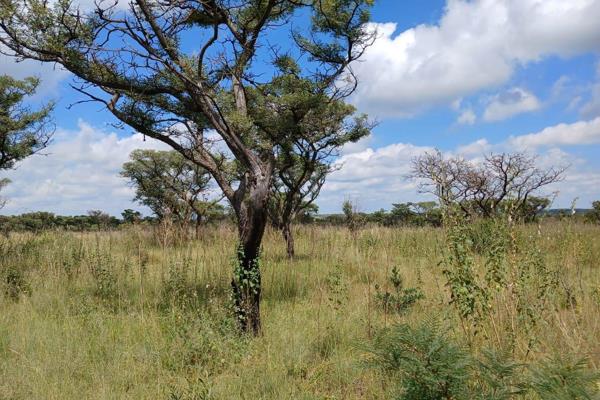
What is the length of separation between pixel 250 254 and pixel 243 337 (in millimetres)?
931

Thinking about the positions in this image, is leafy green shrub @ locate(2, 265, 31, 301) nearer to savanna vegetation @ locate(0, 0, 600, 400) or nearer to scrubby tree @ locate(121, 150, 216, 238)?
savanna vegetation @ locate(0, 0, 600, 400)

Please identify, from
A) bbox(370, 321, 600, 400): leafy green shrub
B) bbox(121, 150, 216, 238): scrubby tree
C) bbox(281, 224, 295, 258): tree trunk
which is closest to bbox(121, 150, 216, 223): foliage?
bbox(121, 150, 216, 238): scrubby tree

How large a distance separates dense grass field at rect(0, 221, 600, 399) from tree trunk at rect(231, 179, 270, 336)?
0.74 feet

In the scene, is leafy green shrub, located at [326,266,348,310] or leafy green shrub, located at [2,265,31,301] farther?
leafy green shrub, located at [2,265,31,301]

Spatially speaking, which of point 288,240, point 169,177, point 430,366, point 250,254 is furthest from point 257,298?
point 169,177

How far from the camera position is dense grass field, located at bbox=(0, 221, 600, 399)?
3754mm

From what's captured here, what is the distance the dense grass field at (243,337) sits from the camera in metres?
3.75

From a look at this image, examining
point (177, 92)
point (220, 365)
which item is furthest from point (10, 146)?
point (220, 365)

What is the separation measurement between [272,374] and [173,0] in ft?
14.7

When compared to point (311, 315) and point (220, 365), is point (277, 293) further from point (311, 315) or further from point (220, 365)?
point (220, 365)

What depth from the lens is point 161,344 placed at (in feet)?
15.8

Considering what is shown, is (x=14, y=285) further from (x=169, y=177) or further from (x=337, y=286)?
(x=169, y=177)

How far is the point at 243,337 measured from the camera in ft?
15.9

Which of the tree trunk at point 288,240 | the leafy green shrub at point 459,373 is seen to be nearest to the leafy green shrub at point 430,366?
the leafy green shrub at point 459,373
